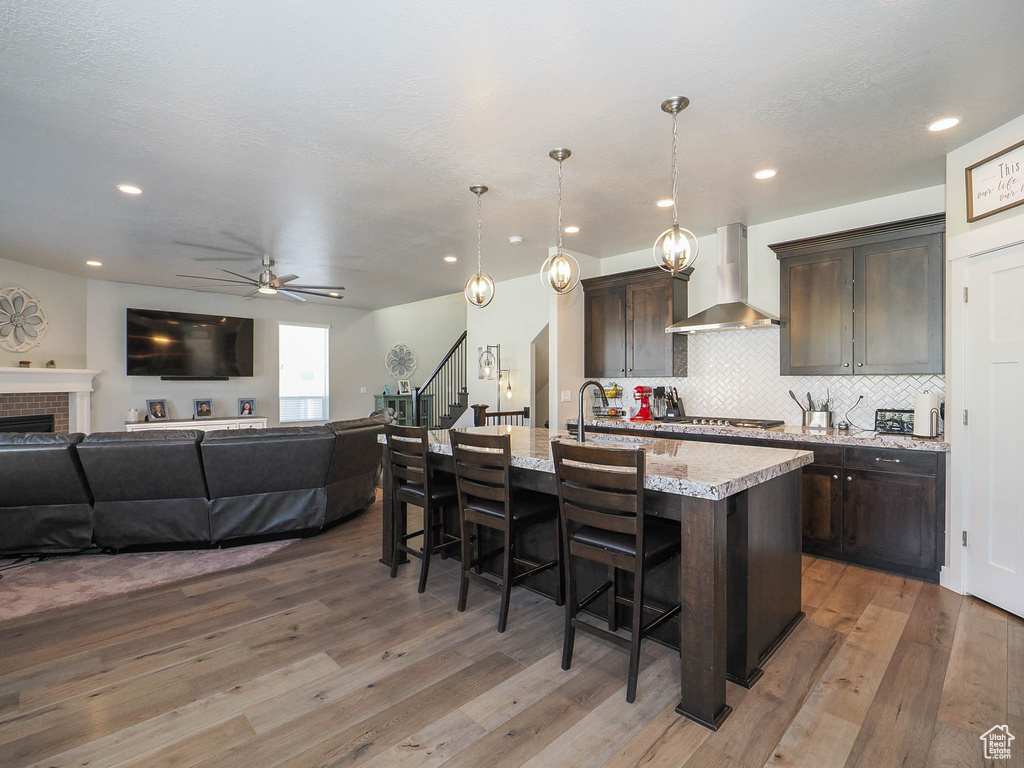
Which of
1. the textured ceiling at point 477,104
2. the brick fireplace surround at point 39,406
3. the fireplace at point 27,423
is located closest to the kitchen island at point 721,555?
the textured ceiling at point 477,104

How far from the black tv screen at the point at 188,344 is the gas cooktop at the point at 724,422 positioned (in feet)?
23.6

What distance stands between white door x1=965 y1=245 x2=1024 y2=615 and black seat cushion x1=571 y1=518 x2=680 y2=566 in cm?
209

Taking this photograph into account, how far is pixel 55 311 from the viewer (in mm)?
6793

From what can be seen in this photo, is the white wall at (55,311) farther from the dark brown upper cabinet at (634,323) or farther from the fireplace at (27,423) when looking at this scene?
the dark brown upper cabinet at (634,323)

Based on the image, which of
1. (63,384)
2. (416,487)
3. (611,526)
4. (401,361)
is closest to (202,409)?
(63,384)

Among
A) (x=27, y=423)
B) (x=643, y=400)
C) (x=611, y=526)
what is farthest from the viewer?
(x=27, y=423)

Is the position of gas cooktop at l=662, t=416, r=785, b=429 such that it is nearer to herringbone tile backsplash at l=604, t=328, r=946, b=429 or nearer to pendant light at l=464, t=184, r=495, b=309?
herringbone tile backsplash at l=604, t=328, r=946, b=429

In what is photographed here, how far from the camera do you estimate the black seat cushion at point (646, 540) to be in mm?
2111

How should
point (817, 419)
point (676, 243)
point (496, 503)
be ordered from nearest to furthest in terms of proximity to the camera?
point (676, 243) → point (496, 503) → point (817, 419)

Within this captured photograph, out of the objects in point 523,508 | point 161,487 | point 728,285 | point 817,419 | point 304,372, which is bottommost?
point 161,487

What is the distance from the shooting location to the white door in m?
2.81

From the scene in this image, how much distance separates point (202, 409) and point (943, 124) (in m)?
9.46

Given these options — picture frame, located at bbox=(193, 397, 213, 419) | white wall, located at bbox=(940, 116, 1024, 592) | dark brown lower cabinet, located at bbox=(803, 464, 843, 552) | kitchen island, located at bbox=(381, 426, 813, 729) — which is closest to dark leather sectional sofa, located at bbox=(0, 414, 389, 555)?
kitchen island, located at bbox=(381, 426, 813, 729)

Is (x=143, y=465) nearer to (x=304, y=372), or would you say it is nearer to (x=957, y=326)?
(x=957, y=326)
